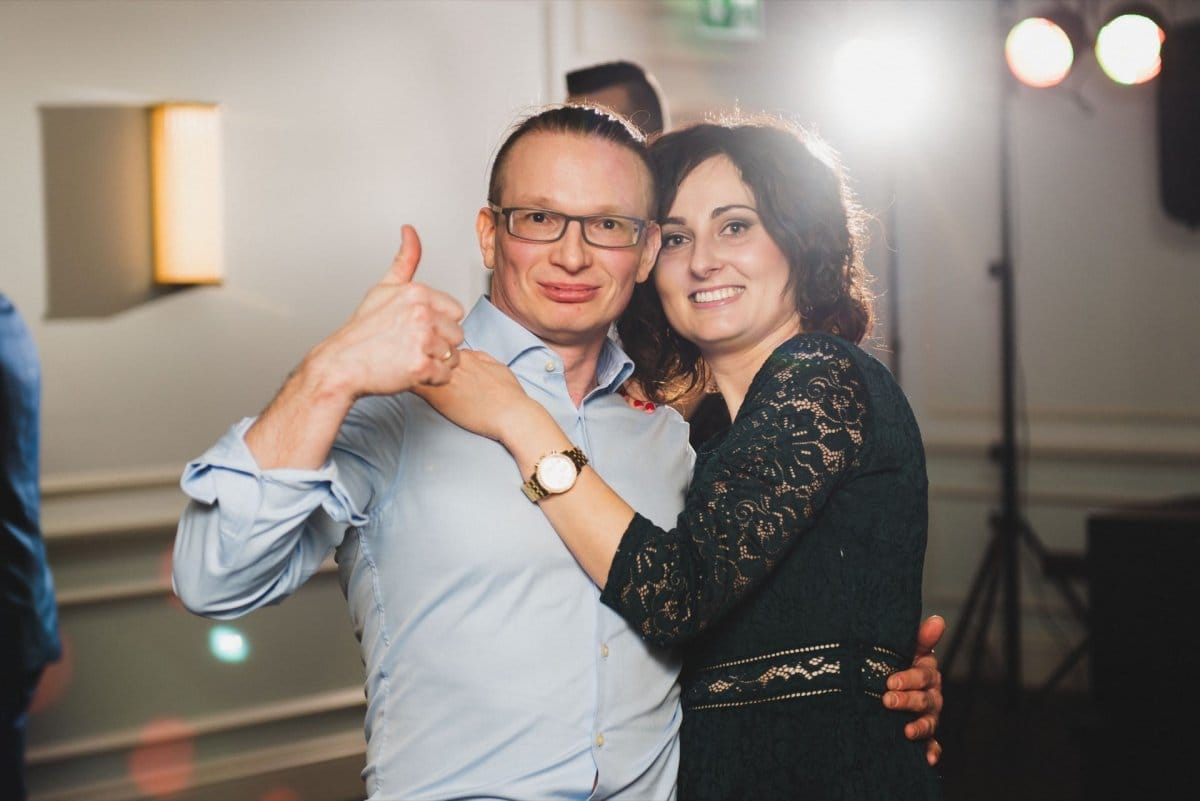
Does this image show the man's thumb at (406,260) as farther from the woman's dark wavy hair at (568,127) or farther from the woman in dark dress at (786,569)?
the woman's dark wavy hair at (568,127)

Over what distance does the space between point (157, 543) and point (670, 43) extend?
8.38 feet

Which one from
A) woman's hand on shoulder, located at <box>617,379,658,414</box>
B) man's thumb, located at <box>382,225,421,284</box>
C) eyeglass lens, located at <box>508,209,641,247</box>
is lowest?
woman's hand on shoulder, located at <box>617,379,658,414</box>

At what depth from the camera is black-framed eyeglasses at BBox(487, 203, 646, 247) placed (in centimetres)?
174

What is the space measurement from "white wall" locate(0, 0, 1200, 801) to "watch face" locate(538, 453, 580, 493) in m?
2.27

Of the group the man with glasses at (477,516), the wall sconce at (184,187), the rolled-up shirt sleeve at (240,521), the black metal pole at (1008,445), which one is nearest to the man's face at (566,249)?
the man with glasses at (477,516)

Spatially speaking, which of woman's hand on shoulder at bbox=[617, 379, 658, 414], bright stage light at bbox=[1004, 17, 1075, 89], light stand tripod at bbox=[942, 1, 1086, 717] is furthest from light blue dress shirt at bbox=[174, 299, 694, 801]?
bright stage light at bbox=[1004, 17, 1075, 89]

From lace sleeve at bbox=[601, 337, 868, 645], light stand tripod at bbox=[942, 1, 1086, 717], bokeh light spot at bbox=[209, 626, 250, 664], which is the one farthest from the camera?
light stand tripod at bbox=[942, 1, 1086, 717]

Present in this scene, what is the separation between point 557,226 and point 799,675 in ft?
2.33

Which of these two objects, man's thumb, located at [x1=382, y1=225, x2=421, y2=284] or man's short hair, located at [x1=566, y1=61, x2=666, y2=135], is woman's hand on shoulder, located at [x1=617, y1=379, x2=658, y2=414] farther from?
man's short hair, located at [x1=566, y1=61, x2=666, y2=135]

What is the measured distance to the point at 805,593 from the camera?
171cm

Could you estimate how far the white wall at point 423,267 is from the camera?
11.2 feet

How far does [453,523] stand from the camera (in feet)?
5.15

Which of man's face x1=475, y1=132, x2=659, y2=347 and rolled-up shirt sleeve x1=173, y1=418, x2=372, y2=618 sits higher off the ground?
man's face x1=475, y1=132, x2=659, y2=347

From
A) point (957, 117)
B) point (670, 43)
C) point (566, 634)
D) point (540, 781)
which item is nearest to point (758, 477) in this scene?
point (566, 634)
